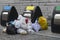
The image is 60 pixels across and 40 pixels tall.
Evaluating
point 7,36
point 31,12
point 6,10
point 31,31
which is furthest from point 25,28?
point 6,10

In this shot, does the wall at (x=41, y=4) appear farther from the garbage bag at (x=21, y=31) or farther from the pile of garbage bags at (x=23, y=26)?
the garbage bag at (x=21, y=31)

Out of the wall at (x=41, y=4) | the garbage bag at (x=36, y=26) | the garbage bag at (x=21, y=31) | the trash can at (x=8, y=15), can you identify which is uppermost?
the wall at (x=41, y=4)

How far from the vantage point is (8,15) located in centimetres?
1009

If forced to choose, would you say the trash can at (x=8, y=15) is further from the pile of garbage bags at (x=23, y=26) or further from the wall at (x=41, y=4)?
the pile of garbage bags at (x=23, y=26)

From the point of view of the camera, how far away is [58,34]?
8.30 metres

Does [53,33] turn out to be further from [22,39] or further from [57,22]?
[22,39]

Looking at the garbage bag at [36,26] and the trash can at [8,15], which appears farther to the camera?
the trash can at [8,15]

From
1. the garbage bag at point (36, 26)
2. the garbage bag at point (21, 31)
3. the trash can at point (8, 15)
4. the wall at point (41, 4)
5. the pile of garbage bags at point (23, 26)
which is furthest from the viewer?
the wall at point (41, 4)

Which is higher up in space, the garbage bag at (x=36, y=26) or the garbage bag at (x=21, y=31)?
the garbage bag at (x=36, y=26)

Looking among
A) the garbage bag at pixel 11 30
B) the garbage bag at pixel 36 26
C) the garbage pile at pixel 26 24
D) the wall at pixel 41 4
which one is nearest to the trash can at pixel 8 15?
the garbage pile at pixel 26 24

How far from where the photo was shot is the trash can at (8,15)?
32.7 feet

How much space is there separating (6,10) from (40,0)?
5.28 feet

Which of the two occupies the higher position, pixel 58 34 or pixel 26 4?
pixel 26 4

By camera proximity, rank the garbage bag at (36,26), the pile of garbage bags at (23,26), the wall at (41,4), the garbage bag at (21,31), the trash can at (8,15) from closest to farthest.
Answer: the garbage bag at (21,31)
the pile of garbage bags at (23,26)
the garbage bag at (36,26)
the trash can at (8,15)
the wall at (41,4)
